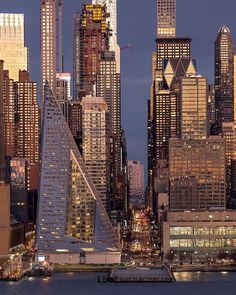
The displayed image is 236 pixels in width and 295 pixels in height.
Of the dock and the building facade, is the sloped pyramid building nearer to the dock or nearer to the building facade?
the building facade

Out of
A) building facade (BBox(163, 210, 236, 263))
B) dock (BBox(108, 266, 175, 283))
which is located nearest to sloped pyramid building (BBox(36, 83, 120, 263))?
building facade (BBox(163, 210, 236, 263))

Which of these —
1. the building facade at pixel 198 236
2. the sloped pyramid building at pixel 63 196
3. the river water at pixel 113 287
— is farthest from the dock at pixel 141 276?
the building facade at pixel 198 236

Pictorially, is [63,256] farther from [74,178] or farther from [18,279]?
[18,279]

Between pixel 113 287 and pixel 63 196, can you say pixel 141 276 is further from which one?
pixel 63 196

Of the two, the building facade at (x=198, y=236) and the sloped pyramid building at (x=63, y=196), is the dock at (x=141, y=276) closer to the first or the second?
the sloped pyramid building at (x=63, y=196)

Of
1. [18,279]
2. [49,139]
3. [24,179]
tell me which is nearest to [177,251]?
[49,139]
